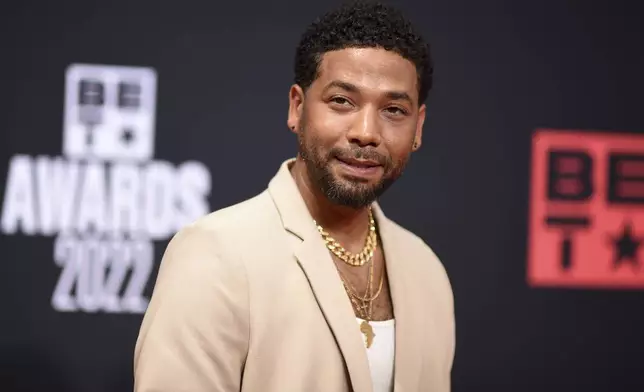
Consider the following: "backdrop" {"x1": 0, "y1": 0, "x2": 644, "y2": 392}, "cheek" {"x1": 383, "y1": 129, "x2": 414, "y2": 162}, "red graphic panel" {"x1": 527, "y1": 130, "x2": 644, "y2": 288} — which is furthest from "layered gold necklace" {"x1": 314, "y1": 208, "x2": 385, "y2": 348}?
"red graphic panel" {"x1": 527, "y1": 130, "x2": 644, "y2": 288}

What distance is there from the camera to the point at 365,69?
1521mm

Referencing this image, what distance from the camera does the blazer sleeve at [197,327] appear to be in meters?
1.35

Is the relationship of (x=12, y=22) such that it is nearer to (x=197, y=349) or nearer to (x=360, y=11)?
(x=360, y=11)

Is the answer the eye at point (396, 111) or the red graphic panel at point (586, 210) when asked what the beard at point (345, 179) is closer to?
the eye at point (396, 111)

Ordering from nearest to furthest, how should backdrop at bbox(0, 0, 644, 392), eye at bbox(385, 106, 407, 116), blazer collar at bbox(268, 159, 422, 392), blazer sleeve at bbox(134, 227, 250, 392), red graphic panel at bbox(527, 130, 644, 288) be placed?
blazer sleeve at bbox(134, 227, 250, 392), blazer collar at bbox(268, 159, 422, 392), eye at bbox(385, 106, 407, 116), backdrop at bbox(0, 0, 644, 392), red graphic panel at bbox(527, 130, 644, 288)

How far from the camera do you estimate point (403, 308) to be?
1625 millimetres

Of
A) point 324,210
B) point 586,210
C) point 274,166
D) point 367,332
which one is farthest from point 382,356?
point 586,210

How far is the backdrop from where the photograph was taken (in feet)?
9.55

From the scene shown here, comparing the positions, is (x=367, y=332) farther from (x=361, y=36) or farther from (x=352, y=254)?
(x=361, y=36)

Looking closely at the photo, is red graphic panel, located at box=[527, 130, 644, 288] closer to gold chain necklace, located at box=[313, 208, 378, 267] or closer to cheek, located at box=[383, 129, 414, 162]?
→ gold chain necklace, located at box=[313, 208, 378, 267]

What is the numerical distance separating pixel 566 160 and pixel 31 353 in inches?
79.2

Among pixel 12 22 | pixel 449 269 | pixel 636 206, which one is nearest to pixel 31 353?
pixel 12 22

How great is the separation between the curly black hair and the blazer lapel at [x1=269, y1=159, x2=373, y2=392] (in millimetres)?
213

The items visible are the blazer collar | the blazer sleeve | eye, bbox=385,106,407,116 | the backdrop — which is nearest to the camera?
the blazer sleeve
